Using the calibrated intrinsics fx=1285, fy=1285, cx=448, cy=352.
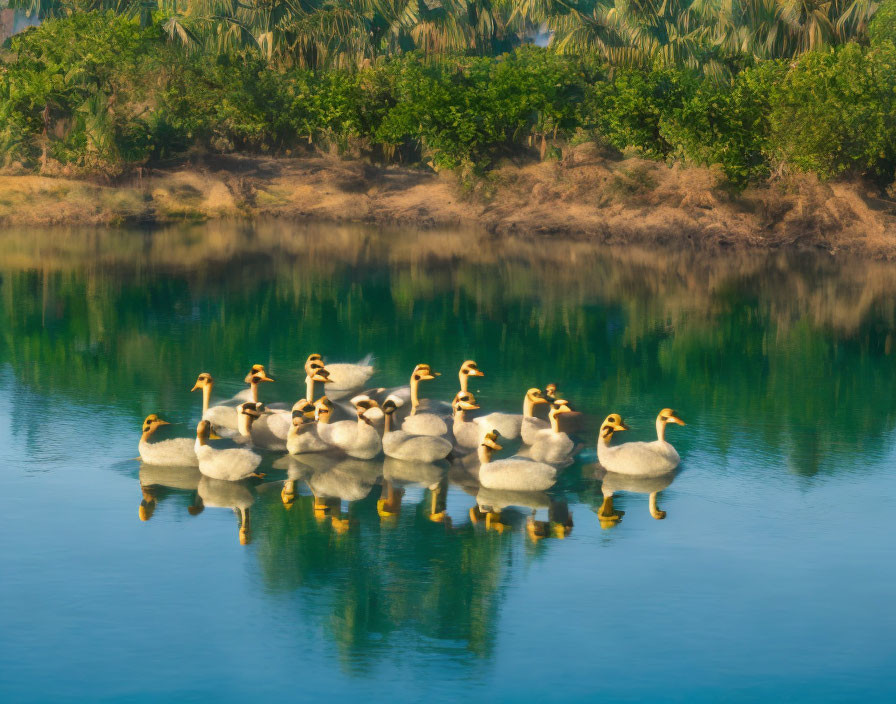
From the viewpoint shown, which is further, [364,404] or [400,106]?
[400,106]

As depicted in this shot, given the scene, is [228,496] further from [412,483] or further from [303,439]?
[412,483]

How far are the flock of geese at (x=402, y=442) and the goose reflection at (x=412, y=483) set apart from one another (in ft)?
0.18

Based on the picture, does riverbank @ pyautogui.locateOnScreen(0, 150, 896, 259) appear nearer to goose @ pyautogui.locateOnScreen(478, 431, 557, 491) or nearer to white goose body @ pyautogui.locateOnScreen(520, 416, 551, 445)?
white goose body @ pyautogui.locateOnScreen(520, 416, 551, 445)

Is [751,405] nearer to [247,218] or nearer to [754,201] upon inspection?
[754,201]

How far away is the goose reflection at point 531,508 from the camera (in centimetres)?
1453

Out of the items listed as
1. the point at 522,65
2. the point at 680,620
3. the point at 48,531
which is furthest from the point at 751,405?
the point at 522,65

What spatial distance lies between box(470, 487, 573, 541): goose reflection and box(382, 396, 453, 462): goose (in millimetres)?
1081

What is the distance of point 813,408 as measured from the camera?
2120 centimetres

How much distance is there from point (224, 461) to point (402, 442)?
237 cm

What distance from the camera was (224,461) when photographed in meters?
15.8

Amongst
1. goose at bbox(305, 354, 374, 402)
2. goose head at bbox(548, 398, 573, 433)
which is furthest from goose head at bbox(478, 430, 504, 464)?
goose at bbox(305, 354, 374, 402)

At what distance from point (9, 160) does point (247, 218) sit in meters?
9.92

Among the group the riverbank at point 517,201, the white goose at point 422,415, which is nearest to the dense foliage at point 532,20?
the riverbank at point 517,201

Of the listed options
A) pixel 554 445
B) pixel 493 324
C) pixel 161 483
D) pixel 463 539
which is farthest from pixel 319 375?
pixel 493 324
